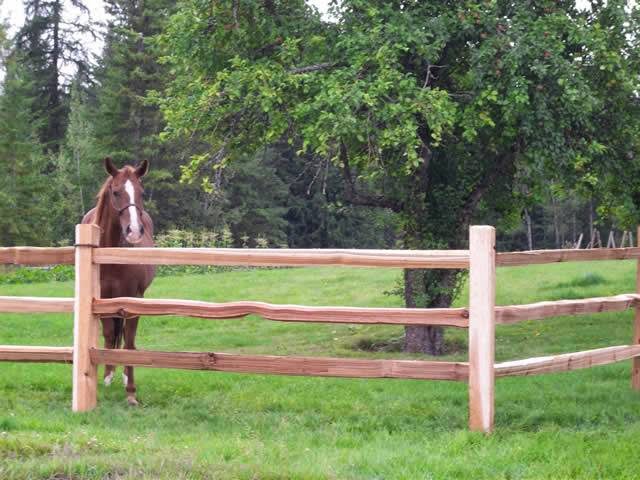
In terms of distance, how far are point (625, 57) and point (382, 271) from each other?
41.3ft

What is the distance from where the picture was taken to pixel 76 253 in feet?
22.3

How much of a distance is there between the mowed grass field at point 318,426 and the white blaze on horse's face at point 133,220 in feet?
5.10

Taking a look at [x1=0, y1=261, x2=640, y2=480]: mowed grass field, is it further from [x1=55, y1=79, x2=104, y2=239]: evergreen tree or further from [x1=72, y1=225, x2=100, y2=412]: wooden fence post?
[x1=55, y1=79, x2=104, y2=239]: evergreen tree

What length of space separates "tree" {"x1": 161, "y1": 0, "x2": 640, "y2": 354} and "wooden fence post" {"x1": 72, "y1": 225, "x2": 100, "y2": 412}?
3.86 metres

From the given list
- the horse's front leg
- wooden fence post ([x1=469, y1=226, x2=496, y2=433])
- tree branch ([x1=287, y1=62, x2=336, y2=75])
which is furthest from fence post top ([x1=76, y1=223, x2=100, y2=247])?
tree branch ([x1=287, y1=62, x2=336, y2=75])

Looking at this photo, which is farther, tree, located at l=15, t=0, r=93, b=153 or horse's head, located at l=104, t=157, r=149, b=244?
tree, located at l=15, t=0, r=93, b=153

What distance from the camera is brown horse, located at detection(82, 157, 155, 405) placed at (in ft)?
24.6

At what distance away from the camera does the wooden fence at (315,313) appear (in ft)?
19.6

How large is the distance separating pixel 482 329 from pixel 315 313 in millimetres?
1272

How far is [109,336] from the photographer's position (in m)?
8.47

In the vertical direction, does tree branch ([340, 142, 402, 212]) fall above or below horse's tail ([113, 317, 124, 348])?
above

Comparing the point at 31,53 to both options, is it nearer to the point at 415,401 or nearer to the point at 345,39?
the point at 345,39

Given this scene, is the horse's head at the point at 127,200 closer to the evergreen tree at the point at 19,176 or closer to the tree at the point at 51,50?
the evergreen tree at the point at 19,176

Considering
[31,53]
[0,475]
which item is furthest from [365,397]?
[31,53]
